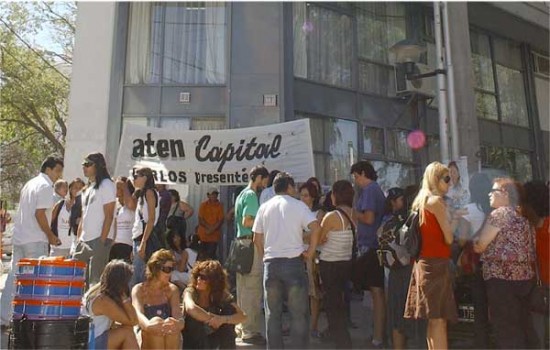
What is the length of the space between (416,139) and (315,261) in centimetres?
736

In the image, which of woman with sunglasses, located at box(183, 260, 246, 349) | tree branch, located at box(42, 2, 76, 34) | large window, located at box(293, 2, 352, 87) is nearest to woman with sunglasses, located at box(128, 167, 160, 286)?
woman with sunglasses, located at box(183, 260, 246, 349)

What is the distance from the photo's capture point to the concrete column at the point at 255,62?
10.4m

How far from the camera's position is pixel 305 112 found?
35.8 feet

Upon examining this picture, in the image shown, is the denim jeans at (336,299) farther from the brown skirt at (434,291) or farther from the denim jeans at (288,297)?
the brown skirt at (434,291)

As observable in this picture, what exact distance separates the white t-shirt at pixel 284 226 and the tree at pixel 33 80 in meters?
16.6

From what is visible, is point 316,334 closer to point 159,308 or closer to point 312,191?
point 312,191

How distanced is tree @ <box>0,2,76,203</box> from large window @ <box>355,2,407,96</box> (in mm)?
12987

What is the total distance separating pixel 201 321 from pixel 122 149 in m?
5.30

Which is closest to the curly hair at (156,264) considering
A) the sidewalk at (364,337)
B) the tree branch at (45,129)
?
the sidewalk at (364,337)

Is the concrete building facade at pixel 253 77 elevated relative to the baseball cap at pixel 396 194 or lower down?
elevated

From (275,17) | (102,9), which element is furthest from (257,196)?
(102,9)

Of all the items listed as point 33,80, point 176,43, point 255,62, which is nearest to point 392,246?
point 255,62

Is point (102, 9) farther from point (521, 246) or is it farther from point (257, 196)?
point (521, 246)

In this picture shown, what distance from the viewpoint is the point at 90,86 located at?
36.1 feet
